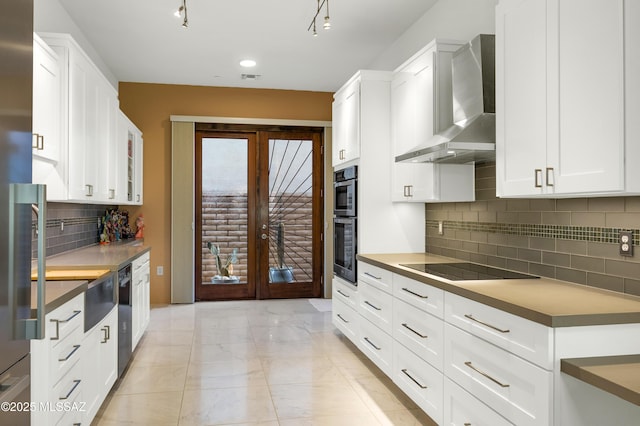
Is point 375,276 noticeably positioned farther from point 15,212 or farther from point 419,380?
point 15,212

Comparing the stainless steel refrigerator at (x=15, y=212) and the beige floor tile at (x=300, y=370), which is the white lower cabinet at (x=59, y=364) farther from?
the beige floor tile at (x=300, y=370)

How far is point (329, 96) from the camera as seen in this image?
265 inches

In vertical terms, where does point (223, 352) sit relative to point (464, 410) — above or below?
below

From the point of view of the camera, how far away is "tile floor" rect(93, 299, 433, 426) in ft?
9.47

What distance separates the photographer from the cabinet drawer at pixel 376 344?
3297 millimetres

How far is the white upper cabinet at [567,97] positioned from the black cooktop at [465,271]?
482 millimetres

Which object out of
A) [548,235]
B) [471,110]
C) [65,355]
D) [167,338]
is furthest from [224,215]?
[548,235]

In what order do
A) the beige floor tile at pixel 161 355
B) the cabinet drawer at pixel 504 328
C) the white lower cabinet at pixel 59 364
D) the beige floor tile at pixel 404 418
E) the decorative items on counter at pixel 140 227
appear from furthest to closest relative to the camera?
the decorative items on counter at pixel 140 227 → the beige floor tile at pixel 161 355 → the beige floor tile at pixel 404 418 → the white lower cabinet at pixel 59 364 → the cabinet drawer at pixel 504 328

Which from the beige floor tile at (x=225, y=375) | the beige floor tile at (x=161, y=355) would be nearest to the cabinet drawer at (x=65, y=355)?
the beige floor tile at (x=225, y=375)

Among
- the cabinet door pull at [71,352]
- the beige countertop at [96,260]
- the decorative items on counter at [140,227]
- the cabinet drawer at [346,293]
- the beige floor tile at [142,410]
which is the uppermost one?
the decorative items on counter at [140,227]

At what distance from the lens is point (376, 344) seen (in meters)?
3.56

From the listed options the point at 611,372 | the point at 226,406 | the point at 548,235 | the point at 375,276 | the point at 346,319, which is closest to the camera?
the point at 611,372

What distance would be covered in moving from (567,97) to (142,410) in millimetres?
2864

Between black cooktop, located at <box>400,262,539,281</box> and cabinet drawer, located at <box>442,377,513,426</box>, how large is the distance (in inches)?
21.9
